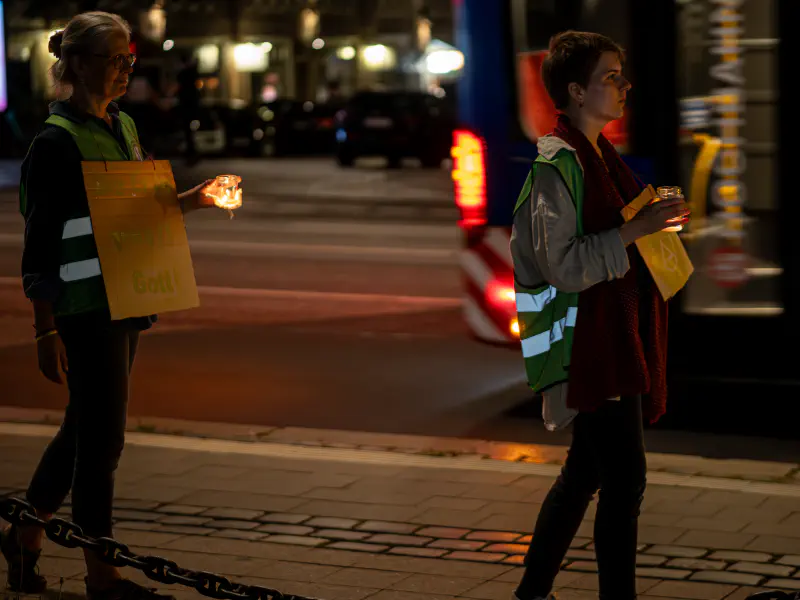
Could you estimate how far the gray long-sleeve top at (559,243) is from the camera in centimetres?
432

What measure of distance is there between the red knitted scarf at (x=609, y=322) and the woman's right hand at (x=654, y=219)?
84 mm

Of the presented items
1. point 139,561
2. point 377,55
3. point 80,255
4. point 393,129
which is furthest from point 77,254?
point 377,55

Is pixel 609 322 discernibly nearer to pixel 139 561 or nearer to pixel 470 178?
pixel 139 561

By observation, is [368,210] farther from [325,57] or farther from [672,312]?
[325,57]

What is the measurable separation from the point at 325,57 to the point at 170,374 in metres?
48.7

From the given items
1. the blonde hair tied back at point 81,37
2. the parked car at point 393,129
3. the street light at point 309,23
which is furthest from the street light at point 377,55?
the blonde hair tied back at point 81,37

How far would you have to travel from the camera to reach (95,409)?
498 centimetres

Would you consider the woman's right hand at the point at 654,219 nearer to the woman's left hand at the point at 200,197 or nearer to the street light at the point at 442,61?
the woman's left hand at the point at 200,197

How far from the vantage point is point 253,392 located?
367 inches

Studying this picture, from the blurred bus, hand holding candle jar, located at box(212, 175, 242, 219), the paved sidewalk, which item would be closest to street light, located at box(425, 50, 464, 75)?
the blurred bus

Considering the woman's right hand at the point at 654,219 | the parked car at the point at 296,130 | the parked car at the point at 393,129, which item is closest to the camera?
the woman's right hand at the point at 654,219

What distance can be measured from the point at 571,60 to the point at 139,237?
1.46 m

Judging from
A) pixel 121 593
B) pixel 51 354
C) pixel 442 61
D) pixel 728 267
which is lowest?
pixel 121 593

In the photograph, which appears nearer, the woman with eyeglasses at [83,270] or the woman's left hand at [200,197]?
the woman with eyeglasses at [83,270]
